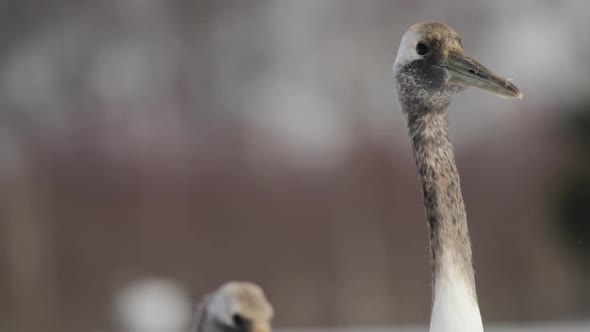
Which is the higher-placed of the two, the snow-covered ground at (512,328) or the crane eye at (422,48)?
the crane eye at (422,48)

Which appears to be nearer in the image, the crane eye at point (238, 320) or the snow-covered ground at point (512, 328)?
the crane eye at point (238, 320)

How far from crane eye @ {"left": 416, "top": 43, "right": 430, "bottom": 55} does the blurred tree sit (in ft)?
45.0

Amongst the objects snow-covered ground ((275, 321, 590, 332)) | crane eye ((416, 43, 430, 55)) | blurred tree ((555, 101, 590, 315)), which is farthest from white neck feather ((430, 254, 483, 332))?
blurred tree ((555, 101, 590, 315))

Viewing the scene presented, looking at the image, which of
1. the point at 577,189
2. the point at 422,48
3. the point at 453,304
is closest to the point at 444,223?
the point at 453,304

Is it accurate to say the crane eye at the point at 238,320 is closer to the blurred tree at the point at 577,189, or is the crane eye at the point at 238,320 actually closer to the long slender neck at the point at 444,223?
the long slender neck at the point at 444,223

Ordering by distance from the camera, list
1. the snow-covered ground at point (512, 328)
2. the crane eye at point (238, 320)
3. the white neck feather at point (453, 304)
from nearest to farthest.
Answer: the white neck feather at point (453, 304), the crane eye at point (238, 320), the snow-covered ground at point (512, 328)

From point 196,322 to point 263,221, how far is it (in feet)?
54.9

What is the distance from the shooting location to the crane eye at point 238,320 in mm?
4230

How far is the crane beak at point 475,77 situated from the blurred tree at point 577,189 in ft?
45.2

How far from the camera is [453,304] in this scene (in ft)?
13.6

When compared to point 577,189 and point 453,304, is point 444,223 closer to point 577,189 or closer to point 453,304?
point 453,304

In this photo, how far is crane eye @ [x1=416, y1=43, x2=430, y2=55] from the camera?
4480mm

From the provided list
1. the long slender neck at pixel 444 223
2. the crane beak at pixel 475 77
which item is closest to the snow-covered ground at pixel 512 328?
the long slender neck at pixel 444 223

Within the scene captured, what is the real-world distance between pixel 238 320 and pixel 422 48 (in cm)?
126
